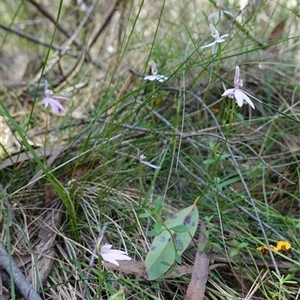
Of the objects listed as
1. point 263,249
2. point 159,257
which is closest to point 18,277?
point 159,257

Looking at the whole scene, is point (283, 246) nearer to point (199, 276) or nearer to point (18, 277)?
point (199, 276)

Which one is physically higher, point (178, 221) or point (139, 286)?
point (178, 221)

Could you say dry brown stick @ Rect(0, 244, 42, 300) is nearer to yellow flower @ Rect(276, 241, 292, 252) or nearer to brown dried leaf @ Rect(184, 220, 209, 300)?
brown dried leaf @ Rect(184, 220, 209, 300)

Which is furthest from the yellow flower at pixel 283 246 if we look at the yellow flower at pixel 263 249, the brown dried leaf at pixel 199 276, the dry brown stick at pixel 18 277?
the dry brown stick at pixel 18 277

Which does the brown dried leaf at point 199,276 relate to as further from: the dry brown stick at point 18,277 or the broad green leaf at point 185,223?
the dry brown stick at point 18,277

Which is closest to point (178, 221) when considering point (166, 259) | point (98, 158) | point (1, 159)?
point (166, 259)

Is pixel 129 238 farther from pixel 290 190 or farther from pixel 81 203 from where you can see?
pixel 290 190
